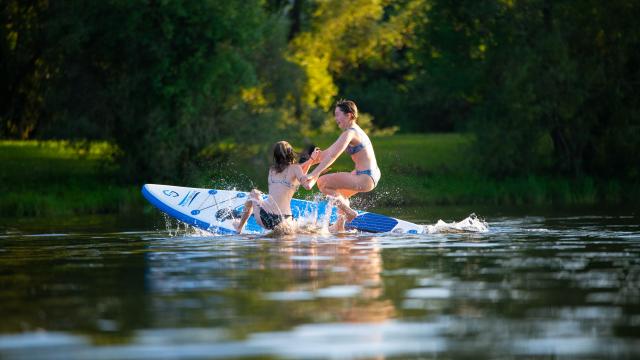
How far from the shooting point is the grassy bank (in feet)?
81.8

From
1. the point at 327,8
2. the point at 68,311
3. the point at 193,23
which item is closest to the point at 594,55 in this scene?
the point at 193,23

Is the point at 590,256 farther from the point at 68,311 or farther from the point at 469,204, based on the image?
the point at 469,204

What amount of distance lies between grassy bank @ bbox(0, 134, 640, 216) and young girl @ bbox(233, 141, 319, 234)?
30.3 ft

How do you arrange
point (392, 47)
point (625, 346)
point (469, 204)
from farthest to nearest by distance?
1. point (392, 47)
2. point (469, 204)
3. point (625, 346)

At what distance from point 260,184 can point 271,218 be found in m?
12.4

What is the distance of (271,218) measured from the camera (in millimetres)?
15000

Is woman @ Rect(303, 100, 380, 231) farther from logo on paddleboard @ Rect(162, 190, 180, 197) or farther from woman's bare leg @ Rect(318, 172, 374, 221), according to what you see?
logo on paddleboard @ Rect(162, 190, 180, 197)

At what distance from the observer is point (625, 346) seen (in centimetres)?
691

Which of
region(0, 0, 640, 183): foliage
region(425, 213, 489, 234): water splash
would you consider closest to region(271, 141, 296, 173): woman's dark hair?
region(425, 213, 489, 234): water splash

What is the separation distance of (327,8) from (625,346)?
34834mm

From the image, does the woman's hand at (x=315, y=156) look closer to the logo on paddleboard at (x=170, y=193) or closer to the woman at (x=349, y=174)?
the woman at (x=349, y=174)

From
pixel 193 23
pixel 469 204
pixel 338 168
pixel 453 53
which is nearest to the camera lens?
pixel 469 204

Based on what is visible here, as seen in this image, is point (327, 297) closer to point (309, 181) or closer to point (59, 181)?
point (309, 181)

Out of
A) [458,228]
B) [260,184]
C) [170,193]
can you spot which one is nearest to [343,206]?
[458,228]
